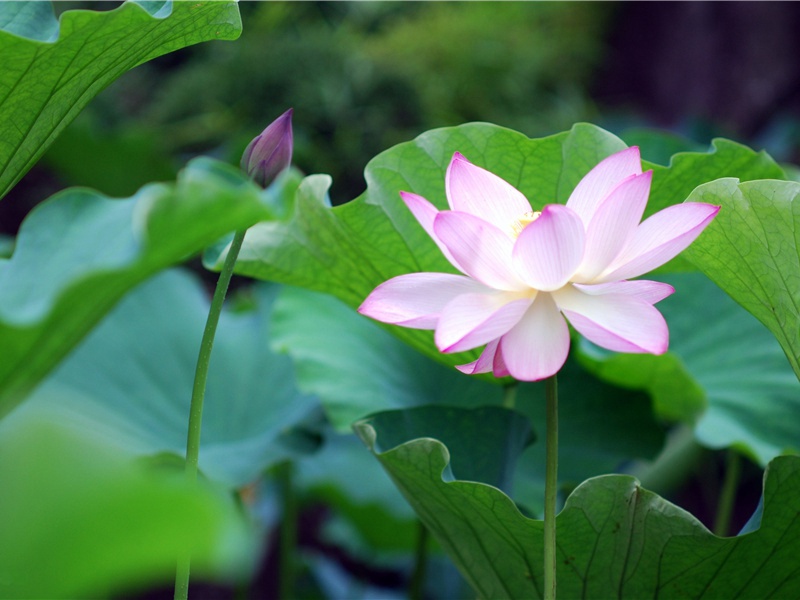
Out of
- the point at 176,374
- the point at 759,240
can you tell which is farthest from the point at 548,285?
the point at 176,374

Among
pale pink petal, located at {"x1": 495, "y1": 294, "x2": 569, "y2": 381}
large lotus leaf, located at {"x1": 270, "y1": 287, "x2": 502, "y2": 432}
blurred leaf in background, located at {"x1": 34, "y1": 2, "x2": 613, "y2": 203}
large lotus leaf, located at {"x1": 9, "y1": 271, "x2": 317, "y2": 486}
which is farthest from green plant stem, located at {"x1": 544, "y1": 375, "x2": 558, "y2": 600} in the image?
blurred leaf in background, located at {"x1": 34, "y1": 2, "x2": 613, "y2": 203}

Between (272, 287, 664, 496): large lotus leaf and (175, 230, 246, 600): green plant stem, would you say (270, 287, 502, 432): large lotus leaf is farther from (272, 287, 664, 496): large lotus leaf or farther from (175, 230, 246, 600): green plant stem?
(175, 230, 246, 600): green plant stem

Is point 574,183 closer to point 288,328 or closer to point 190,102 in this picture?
point 288,328

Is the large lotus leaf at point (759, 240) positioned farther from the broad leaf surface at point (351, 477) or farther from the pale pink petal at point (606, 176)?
the broad leaf surface at point (351, 477)

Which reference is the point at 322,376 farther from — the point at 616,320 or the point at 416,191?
the point at 616,320

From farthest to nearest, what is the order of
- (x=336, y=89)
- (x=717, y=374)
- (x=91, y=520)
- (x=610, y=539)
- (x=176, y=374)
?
(x=336, y=89), (x=176, y=374), (x=717, y=374), (x=610, y=539), (x=91, y=520)

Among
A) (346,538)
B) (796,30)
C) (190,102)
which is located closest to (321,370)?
(346,538)
